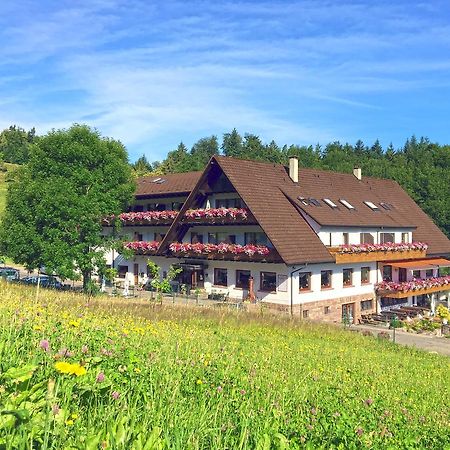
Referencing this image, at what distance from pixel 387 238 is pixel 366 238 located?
338 cm

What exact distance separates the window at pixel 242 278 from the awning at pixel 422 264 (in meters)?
11.8

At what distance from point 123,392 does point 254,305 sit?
2686 cm

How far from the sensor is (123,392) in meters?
5.65

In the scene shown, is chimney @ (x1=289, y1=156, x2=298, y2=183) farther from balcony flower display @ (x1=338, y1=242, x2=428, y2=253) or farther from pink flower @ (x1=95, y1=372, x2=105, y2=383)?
pink flower @ (x1=95, y1=372, x2=105, y2=383)

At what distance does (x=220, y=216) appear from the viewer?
35.0 meters

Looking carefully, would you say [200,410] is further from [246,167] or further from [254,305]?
[246,167]

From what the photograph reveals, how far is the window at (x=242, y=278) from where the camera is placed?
114 ft

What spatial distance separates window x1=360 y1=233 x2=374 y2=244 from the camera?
3816cm

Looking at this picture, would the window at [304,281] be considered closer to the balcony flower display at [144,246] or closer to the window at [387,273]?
the window at [387,273]

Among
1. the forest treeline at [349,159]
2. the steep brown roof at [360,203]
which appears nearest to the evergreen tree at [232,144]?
the forest treeline at [349,159]

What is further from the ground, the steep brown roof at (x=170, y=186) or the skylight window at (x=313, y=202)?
the steep brown roof at (x=170, y=186)

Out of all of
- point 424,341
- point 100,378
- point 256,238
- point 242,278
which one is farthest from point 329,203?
point 100,378

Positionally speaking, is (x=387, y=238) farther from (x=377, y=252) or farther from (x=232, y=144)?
(x=232, y=144)

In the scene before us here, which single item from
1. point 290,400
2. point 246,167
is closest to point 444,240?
point 246,167
